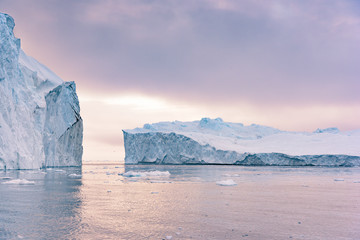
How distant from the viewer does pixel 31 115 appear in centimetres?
2969

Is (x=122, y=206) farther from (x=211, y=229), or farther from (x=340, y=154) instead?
(x=340, y=154)

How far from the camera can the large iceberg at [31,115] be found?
25906mm

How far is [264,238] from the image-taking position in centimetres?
532

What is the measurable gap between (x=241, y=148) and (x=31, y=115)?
3226cm

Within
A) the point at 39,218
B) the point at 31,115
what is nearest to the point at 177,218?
the point at 39,218

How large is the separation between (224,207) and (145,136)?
166ft

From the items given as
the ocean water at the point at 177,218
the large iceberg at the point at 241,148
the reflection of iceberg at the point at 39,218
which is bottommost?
the ocean water at the point at 177,218

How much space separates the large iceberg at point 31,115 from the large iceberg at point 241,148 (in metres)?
16.4

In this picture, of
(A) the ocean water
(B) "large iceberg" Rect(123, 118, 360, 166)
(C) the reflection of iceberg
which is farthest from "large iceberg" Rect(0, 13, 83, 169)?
(A) the ocean water

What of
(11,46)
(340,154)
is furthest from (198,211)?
(340,154)

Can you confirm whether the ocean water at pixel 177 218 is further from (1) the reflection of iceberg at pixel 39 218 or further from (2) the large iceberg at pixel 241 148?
(2) the large iceberg at pixel 241 148

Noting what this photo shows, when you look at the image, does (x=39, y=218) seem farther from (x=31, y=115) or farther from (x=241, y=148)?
(x=241, y=148)

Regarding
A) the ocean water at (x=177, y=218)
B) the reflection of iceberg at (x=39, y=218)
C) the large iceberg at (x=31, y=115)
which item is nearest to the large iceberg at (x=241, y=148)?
the large iceberg at (x=31, y=115)

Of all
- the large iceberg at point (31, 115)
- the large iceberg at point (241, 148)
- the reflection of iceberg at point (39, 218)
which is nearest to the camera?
the reflection of iceberg at point (39, 218)
